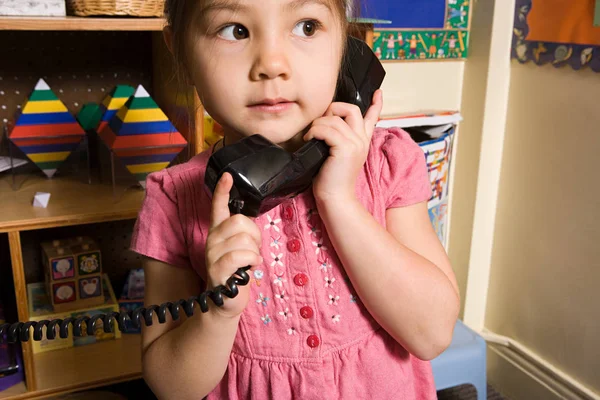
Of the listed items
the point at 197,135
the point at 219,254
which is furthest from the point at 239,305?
the point at 197,135

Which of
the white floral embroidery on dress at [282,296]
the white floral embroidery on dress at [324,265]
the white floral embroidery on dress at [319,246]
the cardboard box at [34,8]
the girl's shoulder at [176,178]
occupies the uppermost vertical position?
the cardboard box at [34,8]

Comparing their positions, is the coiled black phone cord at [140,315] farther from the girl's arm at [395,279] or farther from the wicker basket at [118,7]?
the wicker basket at [118,7]

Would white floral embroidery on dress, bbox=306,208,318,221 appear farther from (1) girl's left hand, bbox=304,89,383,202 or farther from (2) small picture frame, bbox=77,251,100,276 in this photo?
(2) small picture frame, bbox=77,251,100,276

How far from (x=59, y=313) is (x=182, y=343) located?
81cm

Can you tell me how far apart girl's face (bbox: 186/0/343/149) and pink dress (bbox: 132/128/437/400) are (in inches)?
5.4

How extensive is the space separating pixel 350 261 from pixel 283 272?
0.31 ft

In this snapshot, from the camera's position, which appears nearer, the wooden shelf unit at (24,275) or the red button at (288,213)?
the red button at (288,213)

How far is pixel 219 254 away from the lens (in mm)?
628

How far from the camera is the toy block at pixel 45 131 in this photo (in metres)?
1.38

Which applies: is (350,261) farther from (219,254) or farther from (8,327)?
(8,327)

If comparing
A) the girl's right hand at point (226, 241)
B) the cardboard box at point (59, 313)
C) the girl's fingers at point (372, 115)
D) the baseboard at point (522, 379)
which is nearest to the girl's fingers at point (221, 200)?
the girl's right hand at point (226, 241)

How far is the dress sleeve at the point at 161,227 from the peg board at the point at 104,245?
851 mm

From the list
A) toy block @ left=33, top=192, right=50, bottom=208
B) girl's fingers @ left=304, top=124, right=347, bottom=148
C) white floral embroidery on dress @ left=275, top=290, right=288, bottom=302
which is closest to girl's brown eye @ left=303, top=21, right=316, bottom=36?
girl's fingers @ left=304, top=124, right=347, bottom=148

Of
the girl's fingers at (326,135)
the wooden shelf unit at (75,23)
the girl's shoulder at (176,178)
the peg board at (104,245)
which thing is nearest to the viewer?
the girl's fingers at (326,135)
